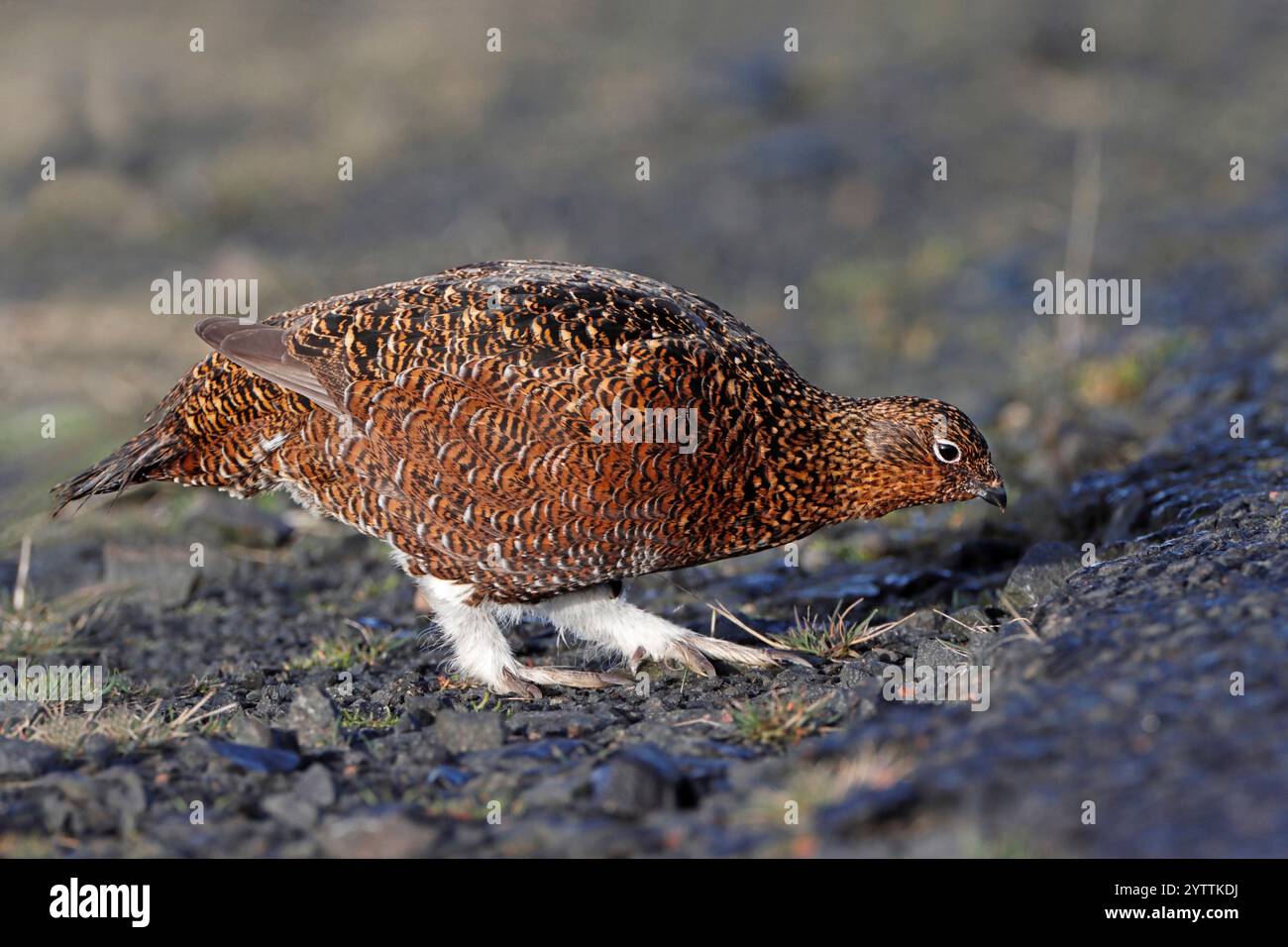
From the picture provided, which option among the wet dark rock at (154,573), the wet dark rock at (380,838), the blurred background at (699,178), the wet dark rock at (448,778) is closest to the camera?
the wet dark rock at (380,838)

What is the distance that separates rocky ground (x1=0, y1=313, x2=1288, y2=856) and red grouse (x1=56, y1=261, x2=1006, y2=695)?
0.51 meters

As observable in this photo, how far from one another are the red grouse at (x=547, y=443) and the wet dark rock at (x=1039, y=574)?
1.27 feet

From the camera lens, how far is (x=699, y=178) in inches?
652

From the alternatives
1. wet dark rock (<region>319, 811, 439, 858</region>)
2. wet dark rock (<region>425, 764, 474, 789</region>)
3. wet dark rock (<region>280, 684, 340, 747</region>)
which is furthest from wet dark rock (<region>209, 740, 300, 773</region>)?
wet dark rock (<region>319, 811, 439, 858</region>)

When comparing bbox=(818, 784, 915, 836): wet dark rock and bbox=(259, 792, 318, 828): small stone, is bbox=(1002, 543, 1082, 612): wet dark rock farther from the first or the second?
bbox=(259, 792, 318, 828): small stone

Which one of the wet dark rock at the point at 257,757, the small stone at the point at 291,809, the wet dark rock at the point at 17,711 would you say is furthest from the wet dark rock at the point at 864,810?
the wet dark rock at the point at 17,711

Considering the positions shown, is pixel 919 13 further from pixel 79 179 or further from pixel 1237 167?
pixel 79 179

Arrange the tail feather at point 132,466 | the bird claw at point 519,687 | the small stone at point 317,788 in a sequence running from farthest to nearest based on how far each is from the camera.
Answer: the tail feather at point 132,466
the bird claw at point 519,687
the small stone at point 317,788

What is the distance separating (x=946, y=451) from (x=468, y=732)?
2577 millimetres

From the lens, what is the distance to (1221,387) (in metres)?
9.77

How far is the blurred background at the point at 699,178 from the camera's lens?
11.9m

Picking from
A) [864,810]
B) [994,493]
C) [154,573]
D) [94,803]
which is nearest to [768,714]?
[864,810]

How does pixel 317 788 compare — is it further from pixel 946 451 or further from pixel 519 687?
pixel 946 451

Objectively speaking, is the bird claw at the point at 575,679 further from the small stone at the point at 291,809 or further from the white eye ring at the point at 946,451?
the small stone at the point at 291,809
